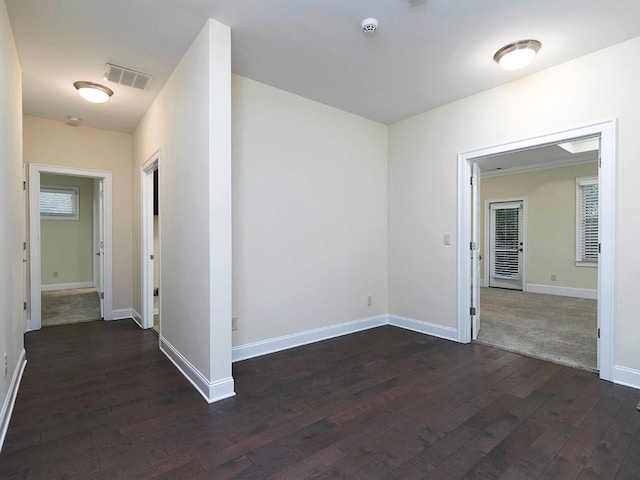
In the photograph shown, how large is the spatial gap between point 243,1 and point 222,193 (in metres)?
1.26

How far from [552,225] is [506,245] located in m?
1.03

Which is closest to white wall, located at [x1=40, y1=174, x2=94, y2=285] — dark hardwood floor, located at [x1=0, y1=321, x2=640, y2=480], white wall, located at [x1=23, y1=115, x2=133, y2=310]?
white wall, located at [x1=23, y1=115, x2=133, y2=310]

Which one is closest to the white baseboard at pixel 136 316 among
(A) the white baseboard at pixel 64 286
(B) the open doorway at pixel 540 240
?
(A) the white baseboard at pixel 64 286

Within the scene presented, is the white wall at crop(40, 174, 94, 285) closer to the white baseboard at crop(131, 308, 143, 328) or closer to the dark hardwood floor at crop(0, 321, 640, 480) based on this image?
the white baseboard at crop(131, 308, 143, 328)

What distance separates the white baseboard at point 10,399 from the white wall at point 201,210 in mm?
1090

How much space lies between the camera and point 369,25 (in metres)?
2.33

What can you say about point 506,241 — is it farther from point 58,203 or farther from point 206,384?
point 58,203

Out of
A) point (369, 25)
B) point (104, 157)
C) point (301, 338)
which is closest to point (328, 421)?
point (301, 338)

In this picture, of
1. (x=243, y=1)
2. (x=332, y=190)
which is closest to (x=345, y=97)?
Answer: (x=332, y=190)

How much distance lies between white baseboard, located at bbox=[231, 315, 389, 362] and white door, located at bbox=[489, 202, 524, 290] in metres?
4.56

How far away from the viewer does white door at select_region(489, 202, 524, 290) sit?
7.32 meters

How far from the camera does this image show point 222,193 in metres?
2.40

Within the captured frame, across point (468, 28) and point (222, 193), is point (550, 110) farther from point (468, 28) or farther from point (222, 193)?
point (222, 193)

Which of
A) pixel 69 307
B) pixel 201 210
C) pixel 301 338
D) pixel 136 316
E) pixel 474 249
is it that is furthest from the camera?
pixel 69 307
